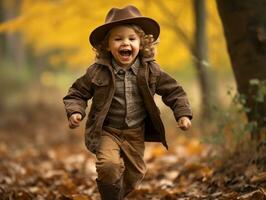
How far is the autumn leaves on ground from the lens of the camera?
16.3 feet

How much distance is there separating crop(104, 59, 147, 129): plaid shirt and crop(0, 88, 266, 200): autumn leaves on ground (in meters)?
0.75

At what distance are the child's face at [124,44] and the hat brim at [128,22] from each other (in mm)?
58

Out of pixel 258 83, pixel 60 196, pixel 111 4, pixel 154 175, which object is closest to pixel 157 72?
pixel 258 83

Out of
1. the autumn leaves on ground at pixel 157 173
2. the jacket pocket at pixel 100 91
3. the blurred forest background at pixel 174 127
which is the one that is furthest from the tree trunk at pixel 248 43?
the jacket pocket at pixel 100 91

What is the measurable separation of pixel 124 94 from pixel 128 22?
21.7 inches

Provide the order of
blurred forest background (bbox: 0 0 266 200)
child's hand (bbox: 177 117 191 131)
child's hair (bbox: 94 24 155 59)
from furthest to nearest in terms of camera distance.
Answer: blurred forest background (bbox: 0 0 266 200), child's hair (bbox: 94 24 155 59), child's hand (bbox: 177 117 191 131)

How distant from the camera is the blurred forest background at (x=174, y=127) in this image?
5285mm

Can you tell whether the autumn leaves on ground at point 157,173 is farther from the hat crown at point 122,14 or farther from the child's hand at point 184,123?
the hat crown at point 122,14

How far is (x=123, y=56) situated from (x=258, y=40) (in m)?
1.52

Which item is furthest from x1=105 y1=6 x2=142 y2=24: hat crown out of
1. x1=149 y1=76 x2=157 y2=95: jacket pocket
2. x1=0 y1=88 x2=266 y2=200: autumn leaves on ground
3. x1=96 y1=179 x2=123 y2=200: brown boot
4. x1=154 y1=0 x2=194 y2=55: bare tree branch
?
x1=154 y1=0 x2=194 y2=55: bare tree branch

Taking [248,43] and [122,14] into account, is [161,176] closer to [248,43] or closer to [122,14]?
[248,43]

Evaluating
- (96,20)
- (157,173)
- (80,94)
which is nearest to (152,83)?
(80,94)

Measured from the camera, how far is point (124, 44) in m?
4.45

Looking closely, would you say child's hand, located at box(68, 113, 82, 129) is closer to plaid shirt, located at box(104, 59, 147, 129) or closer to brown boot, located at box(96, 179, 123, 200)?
plaid shirt, located at box(104, 59, 147, 129)
